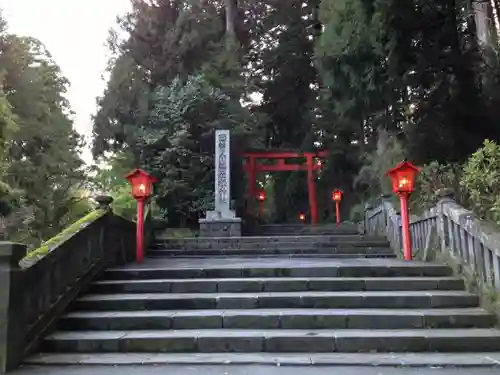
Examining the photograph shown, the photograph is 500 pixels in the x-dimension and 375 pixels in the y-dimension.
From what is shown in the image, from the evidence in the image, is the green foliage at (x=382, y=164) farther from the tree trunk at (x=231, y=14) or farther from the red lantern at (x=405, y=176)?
the tree trunk at (x=231, y=14)

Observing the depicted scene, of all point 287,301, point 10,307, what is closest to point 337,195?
point 287,301

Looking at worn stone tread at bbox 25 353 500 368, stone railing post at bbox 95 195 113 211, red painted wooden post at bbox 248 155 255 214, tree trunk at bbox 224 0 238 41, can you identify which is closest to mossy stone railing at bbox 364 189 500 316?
worn stone tread at bbox 25 353 500 368

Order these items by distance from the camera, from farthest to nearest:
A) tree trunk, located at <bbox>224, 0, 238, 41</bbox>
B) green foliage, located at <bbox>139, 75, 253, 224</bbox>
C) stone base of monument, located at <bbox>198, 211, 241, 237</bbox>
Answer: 1. tree trunk, located at <bbox>224, 0, 238, 41</bbox>
2. green foliage, located at <bbox>139, 75, 253, 224</bbox>
3. stone base of monument, located at <bbox>198, 211, 241, 237</bbox>

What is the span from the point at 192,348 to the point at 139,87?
45.8 ft

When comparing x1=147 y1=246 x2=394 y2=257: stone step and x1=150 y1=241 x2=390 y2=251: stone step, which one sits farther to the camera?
x1=150 y1=241 x2=390 y2=251: stone step

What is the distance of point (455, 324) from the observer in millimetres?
4848

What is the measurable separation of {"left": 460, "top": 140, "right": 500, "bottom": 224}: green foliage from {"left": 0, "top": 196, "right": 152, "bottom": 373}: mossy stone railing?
16.0 ft

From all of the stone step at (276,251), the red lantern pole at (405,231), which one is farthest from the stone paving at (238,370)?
the stone step at (276,251)

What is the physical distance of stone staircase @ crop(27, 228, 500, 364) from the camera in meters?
4.54

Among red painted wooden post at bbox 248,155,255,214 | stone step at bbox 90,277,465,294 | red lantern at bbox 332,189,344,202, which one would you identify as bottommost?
stone step at bbox 90,277,465,294

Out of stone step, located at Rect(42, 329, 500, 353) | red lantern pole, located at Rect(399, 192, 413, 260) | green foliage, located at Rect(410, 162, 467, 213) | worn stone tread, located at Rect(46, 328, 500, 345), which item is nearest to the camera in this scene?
stone step, located at Rect(42, 329, 500, 353)

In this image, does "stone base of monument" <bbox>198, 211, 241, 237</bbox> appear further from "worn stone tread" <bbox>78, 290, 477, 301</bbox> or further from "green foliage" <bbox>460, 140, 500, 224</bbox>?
"green foliage" <bbox>460, 140, 500, 224</bbox>

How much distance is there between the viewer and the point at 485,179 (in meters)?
Result: 5.66

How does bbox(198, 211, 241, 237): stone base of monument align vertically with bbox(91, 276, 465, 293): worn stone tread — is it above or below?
above
